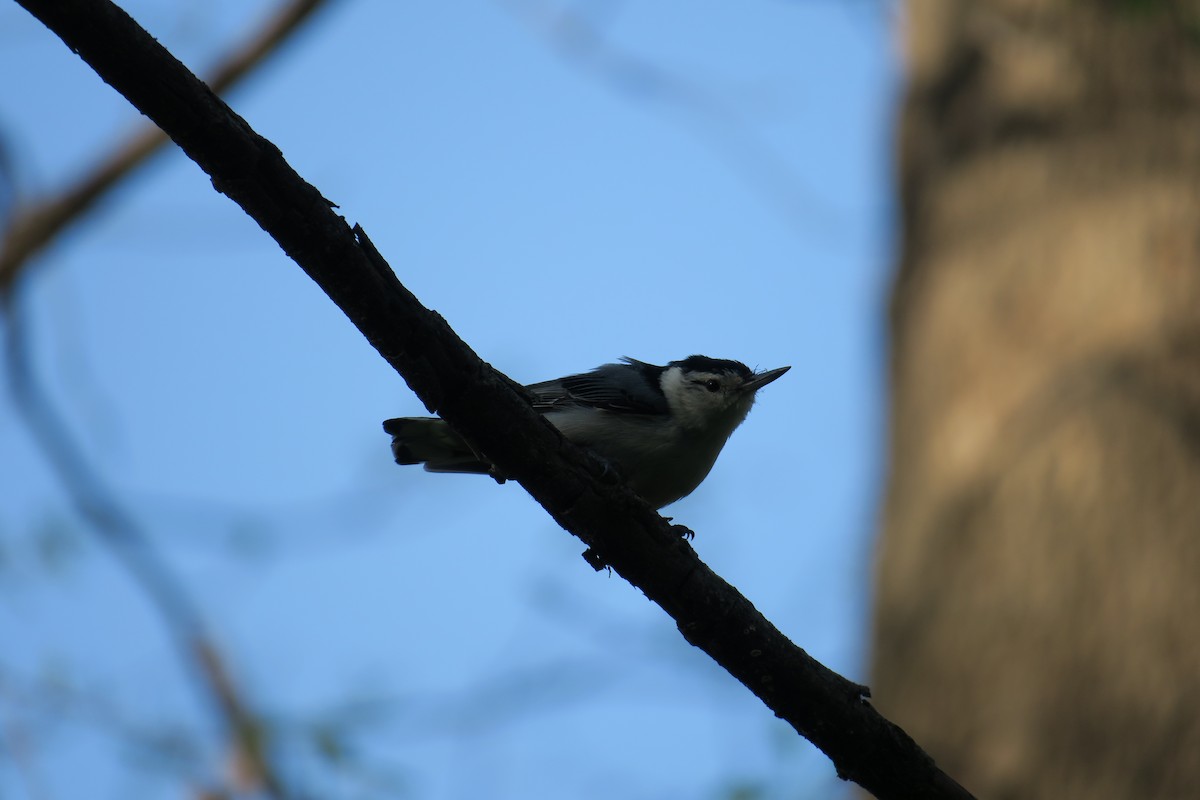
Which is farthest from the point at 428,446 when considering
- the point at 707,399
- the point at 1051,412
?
the point at 1051,412

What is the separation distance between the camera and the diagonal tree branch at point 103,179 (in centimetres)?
633

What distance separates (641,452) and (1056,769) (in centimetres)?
191

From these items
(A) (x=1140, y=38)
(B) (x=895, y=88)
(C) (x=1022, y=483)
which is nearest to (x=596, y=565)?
(C) (x=1022, y=483)

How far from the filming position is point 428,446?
449 cm

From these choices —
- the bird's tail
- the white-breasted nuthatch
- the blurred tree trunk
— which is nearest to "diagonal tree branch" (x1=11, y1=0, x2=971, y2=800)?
the white-breasted nuthatch

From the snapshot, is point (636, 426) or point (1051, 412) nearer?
point (636, 426)

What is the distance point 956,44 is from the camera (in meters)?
6.48

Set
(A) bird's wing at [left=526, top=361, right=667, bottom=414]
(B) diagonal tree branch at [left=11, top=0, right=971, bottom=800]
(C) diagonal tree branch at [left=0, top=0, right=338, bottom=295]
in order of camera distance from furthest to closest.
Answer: (C) diagonal tree branch at [left=0, top=0, right=338, bottom=295] → (A) bird's wing at [left=526, top=361, right=667, bottom=414] → (B) diagonal tree branch at [left=11, top=0, right=971, bottom=800]

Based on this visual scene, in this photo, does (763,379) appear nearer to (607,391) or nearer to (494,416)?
(607,391)

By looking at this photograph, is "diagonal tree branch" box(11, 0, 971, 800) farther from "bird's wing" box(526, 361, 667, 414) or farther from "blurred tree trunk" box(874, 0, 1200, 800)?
"blurred tree trunk" box(874, 0, 1200, 800)

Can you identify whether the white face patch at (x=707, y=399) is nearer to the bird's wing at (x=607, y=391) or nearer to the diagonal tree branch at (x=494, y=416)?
the bird's wing at (x=607, y=391)

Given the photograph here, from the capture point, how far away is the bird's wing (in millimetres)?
4648

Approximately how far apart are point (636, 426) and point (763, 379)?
0.85 meters

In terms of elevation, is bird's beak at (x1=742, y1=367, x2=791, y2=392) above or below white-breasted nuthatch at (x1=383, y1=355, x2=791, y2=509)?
above
